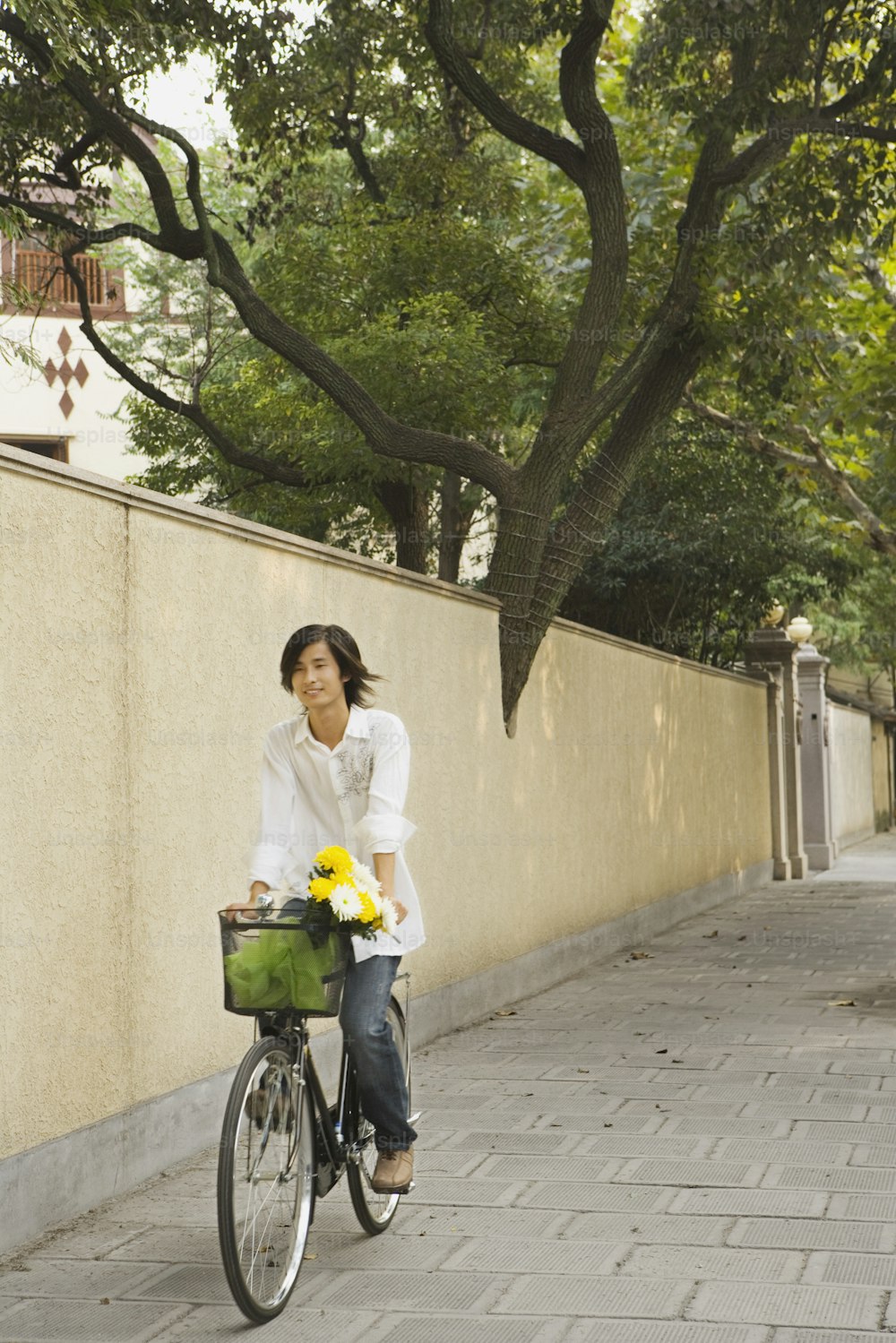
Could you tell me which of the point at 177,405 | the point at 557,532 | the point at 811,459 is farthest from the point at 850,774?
the point at 557,532

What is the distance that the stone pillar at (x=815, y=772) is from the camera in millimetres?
24203

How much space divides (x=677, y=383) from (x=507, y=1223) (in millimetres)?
7700

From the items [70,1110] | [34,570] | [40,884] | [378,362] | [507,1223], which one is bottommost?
[507,1223]

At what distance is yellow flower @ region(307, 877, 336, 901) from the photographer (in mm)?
4336

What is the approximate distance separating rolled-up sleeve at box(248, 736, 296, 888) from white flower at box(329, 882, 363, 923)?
356mm

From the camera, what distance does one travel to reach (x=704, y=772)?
56.6ft

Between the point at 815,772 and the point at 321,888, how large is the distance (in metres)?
21.0

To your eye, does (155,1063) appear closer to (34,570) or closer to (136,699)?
(136,699)

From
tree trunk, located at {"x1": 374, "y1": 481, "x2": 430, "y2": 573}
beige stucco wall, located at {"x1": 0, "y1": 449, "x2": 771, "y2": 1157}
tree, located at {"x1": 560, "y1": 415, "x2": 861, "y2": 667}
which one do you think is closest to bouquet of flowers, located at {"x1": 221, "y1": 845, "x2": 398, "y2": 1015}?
beige stucco wall, located at {"x1": 0, "y1": 449, "x2": 771, "y2": 1157}

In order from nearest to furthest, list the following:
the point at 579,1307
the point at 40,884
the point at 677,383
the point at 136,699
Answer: the point at 579,1307 < the point at 40,884 < the point at 136,699 < the point at 677,383

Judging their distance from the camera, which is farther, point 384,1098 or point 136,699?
point 136,699

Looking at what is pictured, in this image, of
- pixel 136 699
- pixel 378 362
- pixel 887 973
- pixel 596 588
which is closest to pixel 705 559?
pixel 596 588

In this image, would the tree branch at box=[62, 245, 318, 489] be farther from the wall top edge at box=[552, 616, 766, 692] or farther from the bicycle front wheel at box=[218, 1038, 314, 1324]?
the bicycle front wheel at box=[218, 1038, 314, 1324]

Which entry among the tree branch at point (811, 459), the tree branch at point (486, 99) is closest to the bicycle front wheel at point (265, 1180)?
the tree branch at point (486, 99)
